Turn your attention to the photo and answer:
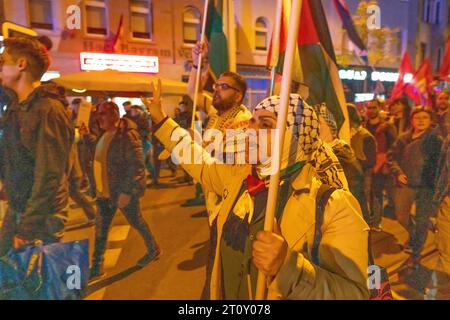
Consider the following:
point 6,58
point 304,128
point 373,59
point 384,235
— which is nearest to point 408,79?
point 373,59

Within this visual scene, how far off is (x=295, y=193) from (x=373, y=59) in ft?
4.82

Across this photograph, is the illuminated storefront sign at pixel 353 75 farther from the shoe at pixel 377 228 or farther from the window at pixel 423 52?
the shoe at pixel 377 228

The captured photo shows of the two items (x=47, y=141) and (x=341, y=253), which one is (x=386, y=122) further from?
(x=47, y=141)

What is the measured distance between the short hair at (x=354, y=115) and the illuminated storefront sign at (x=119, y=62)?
4.38 ft

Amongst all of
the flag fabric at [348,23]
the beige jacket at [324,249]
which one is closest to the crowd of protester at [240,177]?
the beige jacket at [324,249]

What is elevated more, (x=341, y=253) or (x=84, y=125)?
(x=84, y=125)

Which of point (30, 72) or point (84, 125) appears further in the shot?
point (84, 125)

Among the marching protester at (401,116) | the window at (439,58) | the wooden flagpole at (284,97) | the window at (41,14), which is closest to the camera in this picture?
the wooden flagpole at (284,97)

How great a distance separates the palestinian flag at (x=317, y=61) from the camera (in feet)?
7.30

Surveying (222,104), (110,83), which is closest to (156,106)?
(110,83)

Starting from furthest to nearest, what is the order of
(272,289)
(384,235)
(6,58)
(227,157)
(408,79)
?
(384,235)
(408,79)
(6,58)
(227,157)
(272,289)

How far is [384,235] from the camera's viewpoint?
116 inches

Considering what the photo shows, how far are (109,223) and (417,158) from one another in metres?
2.33

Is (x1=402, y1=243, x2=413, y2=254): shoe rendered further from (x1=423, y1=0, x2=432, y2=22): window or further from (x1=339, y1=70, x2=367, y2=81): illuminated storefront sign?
(x1=423, y1=0, x2=432, y2=22): window
